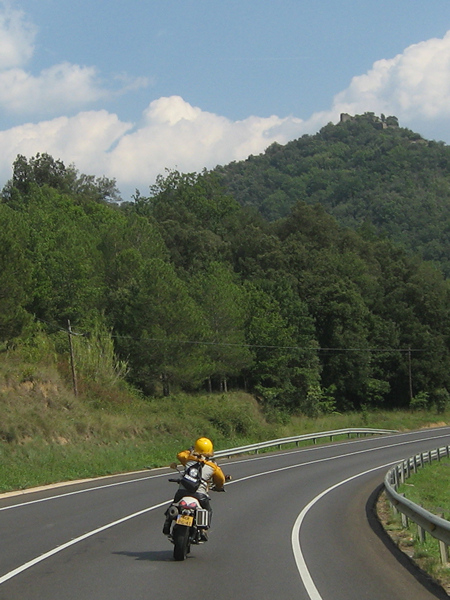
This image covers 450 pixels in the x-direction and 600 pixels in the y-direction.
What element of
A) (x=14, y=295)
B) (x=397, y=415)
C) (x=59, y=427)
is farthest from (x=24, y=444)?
(x=397, y=415)

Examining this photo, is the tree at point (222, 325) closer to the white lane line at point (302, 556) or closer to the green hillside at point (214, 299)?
the green hillside at point (214, 299)

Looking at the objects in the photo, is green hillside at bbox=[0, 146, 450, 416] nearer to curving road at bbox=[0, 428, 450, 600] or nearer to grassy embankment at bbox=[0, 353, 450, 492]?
grassy embankment at bbox=[0, 353, 450, 492]

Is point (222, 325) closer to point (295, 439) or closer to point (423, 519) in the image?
point (295, 439)

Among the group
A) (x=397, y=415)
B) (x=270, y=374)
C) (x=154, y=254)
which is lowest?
(x=397, y=415)

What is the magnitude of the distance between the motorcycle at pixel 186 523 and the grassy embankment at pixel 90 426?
1238 centimetres

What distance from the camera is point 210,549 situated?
11.9m

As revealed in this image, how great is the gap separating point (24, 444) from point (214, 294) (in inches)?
1354

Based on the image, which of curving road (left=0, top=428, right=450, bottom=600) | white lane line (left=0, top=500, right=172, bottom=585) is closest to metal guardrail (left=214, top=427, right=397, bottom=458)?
curving road (left=0, top=428, right=450, bottom=600)

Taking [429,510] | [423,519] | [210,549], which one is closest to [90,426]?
[429,510]

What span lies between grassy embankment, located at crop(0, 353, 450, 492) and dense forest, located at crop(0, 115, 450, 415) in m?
3.31

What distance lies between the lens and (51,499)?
19.2m

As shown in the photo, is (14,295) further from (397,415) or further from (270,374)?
(397,415)

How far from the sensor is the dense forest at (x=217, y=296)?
5319 cm

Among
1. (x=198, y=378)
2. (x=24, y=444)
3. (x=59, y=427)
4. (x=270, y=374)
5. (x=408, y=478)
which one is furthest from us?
(x=270, y=374)
